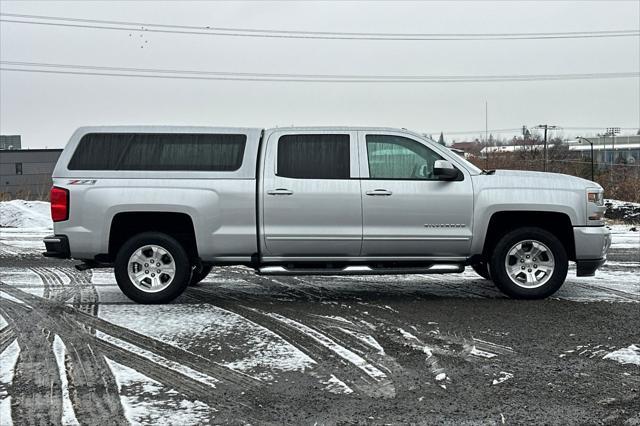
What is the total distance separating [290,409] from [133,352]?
1.86 m

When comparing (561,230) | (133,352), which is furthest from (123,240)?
(561,230)

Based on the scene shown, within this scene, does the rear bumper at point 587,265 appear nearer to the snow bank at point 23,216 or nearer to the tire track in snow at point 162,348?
the tire track in snow at point 162,348

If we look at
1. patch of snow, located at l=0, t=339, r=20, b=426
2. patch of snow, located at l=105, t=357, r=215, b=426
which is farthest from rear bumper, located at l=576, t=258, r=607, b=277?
patch of snow, located at l=0, t=339, r=20, b=426

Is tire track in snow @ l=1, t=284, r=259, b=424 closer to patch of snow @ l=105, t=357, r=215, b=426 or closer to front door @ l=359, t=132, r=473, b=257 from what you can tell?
patch of snow @ l=105, t=357, r=215, b=426

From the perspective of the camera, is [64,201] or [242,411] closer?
[242,411]

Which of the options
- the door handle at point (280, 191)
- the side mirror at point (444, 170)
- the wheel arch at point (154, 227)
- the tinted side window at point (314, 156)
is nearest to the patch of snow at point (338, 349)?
the door handle at point (280, 191)

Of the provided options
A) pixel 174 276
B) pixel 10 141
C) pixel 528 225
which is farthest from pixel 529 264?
pixel 10 141

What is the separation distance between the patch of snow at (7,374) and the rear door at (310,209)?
2.88 m

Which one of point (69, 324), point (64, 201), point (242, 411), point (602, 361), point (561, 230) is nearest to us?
point (242, 411)

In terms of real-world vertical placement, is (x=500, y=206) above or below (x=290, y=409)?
above

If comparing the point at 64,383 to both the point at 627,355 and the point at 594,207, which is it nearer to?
the point at 627,355

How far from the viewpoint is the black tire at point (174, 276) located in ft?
24.6

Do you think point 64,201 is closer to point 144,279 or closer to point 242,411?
point 144,279

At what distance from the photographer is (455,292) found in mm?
8438
